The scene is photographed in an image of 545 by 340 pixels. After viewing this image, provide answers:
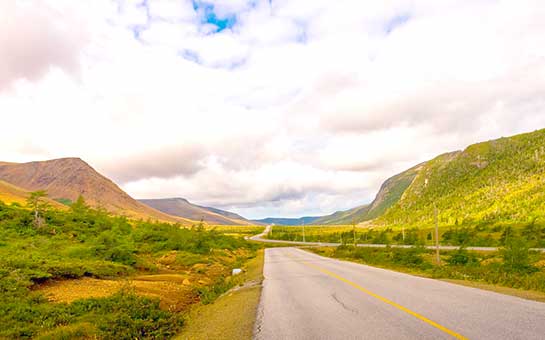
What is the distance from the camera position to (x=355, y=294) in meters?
11.6

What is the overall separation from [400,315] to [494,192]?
159975mm

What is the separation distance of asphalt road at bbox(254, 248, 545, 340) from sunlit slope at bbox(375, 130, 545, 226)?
348 ft

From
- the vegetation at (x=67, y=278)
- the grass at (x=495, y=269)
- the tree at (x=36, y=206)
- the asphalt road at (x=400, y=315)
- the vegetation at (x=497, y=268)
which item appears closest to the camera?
the asphalt road at (x=400, y=315)

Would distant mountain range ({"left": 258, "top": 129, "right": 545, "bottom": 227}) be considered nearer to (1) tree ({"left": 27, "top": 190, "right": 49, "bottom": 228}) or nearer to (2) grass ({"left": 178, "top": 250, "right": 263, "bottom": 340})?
(1) tree ({"left": 27, "top": 190, "right": 49, "bottom": 228})

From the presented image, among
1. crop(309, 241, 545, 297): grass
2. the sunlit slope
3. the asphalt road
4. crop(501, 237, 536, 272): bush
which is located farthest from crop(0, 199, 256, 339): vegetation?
the sunlit slope

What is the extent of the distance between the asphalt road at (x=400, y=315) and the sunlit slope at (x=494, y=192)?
106 metres

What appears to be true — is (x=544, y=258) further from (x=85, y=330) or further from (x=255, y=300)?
(x=85, y=330)

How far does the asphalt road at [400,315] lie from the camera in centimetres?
665

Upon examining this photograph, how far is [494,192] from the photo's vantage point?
137500mm

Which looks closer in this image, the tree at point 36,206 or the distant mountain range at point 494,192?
the tree at point 36,206

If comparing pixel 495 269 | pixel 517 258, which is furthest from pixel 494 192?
pixel 495 269

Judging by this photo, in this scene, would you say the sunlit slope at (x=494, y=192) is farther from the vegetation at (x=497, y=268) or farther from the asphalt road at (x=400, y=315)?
the asphalt road at (x=400, y=315)

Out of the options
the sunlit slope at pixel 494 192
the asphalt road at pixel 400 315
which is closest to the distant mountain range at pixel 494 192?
the sunlit slope at pixel 494 192

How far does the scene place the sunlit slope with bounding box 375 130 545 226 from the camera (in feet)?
359
